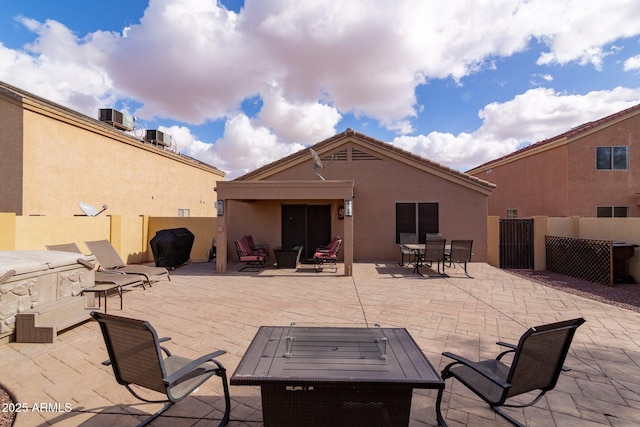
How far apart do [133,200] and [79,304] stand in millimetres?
10797

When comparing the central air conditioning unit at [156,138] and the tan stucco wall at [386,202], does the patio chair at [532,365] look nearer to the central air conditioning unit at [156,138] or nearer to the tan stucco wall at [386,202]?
the tan stucco wall at [386,202]

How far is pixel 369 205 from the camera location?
1288cm

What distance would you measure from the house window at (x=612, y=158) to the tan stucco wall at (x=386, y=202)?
7.45 metres

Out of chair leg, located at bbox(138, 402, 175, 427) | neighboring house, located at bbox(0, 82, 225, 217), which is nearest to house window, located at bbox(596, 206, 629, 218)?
chair leg, located at bbox(138, 402, 175, 427)

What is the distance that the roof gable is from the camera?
12.7m

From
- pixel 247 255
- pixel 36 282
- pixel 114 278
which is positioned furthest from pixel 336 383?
pixel 247 255

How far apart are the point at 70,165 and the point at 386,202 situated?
12160 millimetres

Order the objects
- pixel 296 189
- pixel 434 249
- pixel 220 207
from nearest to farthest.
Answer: pixel 434 249
pixel 296 189
pixel 220 207

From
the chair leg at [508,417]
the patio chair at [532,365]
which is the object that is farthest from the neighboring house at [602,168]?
the patio chair at [532,365]

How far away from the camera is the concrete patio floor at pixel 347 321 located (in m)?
2.94

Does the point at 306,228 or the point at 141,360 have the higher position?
the point at 306,228

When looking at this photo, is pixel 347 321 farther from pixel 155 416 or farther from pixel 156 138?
pixel 156 138

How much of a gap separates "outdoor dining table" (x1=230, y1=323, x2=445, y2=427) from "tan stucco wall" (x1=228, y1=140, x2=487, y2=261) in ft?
33.4

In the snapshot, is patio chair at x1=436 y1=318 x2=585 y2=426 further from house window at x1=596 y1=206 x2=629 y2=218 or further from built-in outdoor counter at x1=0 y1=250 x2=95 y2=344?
house window at x1=596 y1=206 x2=629 y2=218
